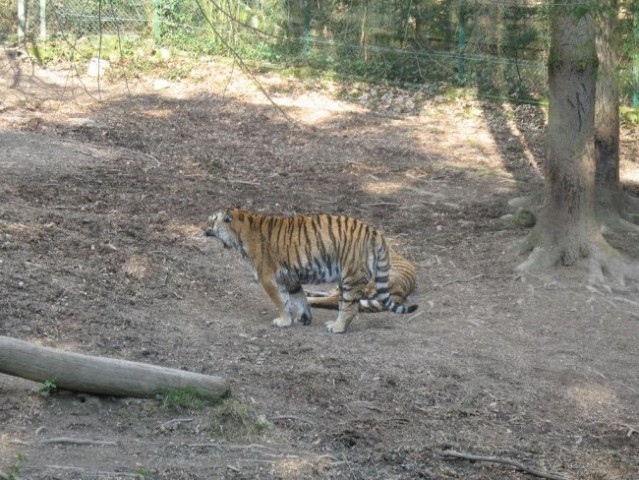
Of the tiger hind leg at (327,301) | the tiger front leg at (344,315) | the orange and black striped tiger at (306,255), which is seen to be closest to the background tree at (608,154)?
the tiger hind leg at (327,301)

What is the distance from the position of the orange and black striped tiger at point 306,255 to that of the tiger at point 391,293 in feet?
0.89

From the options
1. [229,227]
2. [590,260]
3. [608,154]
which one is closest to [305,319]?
[229,227]

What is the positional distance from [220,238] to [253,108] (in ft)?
27.2

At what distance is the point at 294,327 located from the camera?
27.1 feet

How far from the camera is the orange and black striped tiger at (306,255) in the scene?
825cm

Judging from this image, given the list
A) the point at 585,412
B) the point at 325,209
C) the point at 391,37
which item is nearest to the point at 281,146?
the point at 325,209

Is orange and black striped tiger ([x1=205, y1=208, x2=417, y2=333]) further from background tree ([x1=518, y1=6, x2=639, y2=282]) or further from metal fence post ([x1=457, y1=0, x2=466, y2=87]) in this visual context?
metal fence post ([x1=457, y1=0, x2=466, y2=87])

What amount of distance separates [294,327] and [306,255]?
1.99 feet

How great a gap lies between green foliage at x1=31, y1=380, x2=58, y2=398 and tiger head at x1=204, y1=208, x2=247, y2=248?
9.43 feet

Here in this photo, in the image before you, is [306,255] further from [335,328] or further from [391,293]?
[391,293]

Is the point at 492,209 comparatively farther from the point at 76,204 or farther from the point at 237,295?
the point at 76,204

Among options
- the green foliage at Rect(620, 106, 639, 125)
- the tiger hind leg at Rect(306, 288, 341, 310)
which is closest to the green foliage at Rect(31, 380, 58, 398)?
the tiger hind leg at Rect(306, 288, 341, 310)

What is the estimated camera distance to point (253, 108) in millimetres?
16469

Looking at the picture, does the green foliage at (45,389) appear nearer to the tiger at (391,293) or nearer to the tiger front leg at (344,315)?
the tiger front leg at (344,315)
